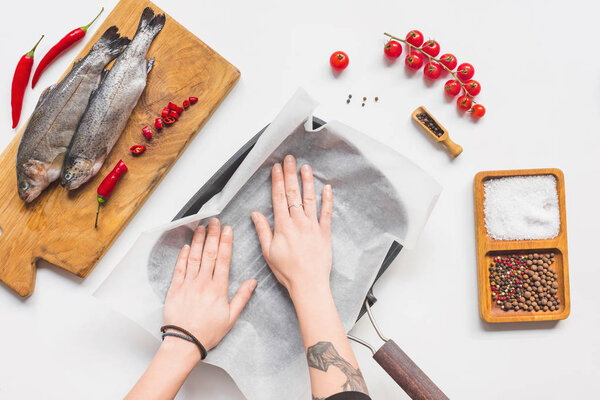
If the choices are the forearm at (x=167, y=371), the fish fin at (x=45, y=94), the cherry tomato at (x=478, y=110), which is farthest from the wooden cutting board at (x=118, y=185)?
the cherry tomato at (x=478, y=110)

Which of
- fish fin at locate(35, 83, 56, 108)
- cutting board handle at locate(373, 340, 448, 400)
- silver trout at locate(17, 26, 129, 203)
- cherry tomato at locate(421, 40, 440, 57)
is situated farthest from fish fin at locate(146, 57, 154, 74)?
cutting board handle at locate(373, 340, 448, 400)

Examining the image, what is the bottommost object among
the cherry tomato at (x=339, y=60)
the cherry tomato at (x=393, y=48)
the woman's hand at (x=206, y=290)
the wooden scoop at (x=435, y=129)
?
the woman's hand at (x=206, y=290)

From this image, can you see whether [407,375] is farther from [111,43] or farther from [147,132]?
[111,43]

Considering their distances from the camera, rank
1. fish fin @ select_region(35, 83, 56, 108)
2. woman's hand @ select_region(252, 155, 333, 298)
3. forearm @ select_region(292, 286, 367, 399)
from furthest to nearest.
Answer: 1. fish fin @ select_region(35, 83, 56, 108)
2. woman's hand @ select_region(252, 155, 333, 298)
3. forearm @ select_region(292, 286, 367, 399)

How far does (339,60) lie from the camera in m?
1.36

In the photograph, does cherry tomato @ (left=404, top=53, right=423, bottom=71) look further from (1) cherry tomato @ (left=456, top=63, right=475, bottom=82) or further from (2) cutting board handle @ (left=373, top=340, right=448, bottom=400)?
(2) cutting board handle @ (left=373, top=340, right=448, bottom=400)

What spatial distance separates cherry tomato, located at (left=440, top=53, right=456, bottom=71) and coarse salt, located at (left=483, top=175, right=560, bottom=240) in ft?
1.19

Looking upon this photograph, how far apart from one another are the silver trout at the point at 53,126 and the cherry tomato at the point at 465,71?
1.04 metres

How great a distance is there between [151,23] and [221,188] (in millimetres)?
526

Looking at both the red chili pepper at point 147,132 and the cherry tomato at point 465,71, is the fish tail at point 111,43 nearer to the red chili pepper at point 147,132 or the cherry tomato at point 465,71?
the red chili pepper at point 147,132

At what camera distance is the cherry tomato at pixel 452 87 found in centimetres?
138

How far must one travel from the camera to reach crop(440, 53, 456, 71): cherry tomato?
1.37m

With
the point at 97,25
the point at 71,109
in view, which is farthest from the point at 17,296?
the point at 97,25

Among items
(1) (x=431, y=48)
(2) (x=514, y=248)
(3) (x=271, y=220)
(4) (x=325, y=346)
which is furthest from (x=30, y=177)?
(2) (x=514, y=248)
